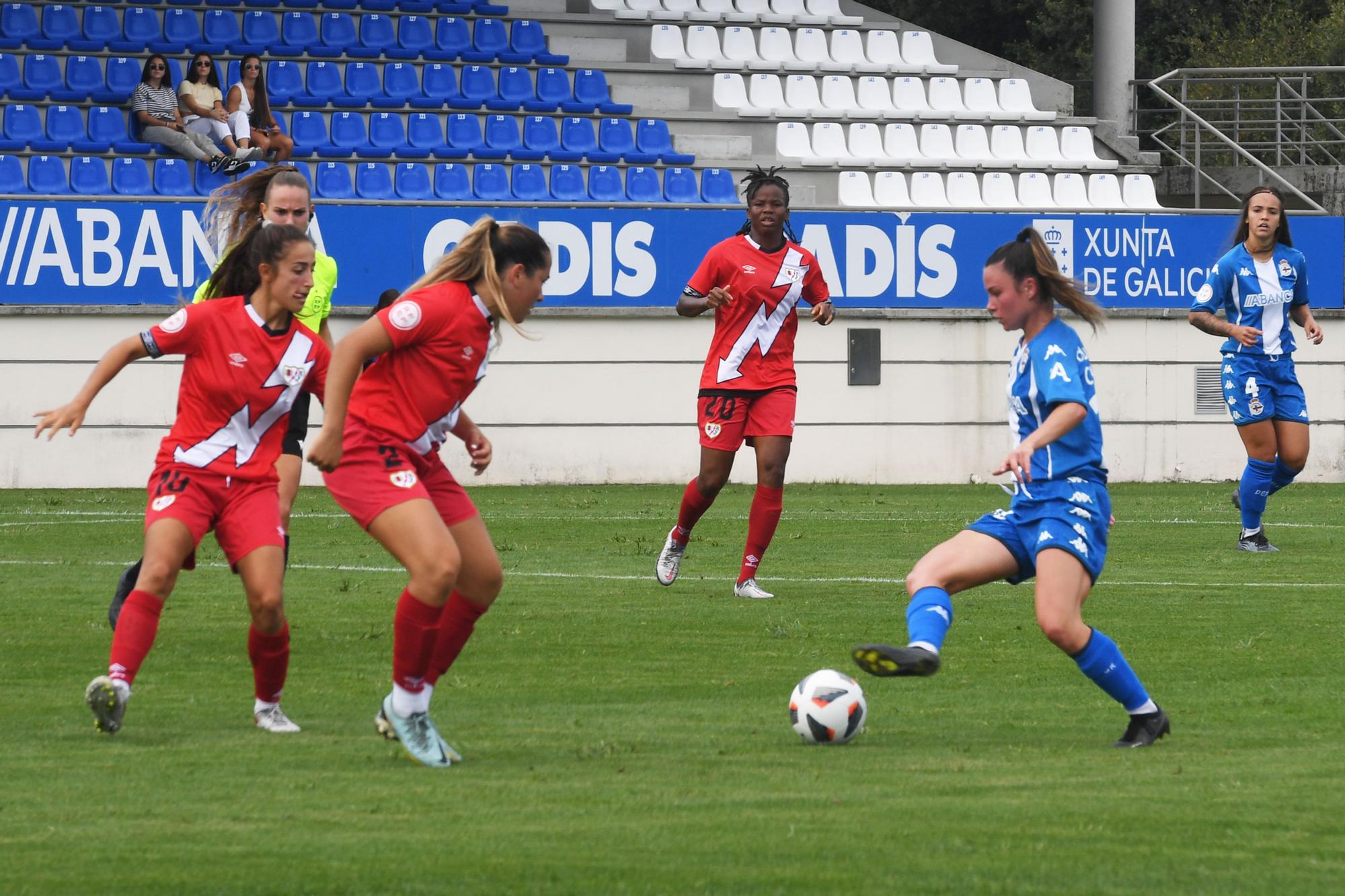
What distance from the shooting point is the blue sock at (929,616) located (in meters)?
5.86

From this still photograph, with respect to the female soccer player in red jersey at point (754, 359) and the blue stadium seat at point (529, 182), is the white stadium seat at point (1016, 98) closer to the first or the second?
the blue stadium seat at point (529, 182)

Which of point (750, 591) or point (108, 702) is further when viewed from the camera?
point (750, 591)

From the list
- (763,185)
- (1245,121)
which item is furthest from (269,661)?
(1245,121)

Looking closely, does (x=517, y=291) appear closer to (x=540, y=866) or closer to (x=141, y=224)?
(x=540, y=866)

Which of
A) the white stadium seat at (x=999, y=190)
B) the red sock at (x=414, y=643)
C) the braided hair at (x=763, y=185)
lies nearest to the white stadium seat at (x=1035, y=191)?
the white stadium seat at (x=999, y=190)

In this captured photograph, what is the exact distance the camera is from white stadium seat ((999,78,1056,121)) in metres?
25.1

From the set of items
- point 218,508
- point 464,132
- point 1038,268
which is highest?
point 464,132

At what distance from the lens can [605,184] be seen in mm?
21266

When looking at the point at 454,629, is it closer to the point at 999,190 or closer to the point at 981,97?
the point at 999,190

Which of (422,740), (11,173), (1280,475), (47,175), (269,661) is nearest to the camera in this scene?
(422,740)

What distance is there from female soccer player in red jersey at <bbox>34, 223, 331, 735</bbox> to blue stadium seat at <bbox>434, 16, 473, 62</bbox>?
58.6ft

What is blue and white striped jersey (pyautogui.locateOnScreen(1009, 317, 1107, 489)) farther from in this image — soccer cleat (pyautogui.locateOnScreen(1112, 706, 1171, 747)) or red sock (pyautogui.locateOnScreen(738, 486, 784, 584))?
red sock (pyautogui.locateOnScreen(738, 486, 784, 584))

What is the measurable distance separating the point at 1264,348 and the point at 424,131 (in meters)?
12.0

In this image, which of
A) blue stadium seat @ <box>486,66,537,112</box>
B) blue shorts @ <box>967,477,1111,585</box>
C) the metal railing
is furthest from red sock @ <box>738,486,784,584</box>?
blue stadium seat @ <box>486,66,537,112</box>
